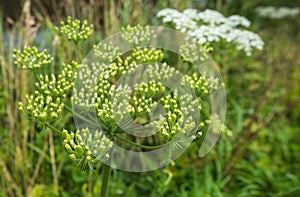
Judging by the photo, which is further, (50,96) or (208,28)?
(208,28)

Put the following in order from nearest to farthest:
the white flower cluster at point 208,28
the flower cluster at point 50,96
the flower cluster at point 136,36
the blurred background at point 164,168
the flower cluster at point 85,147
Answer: the flower cluster at point 85,147 < the flower cluster at point 50,96 < the flower cluster at point 136,36 < the white flower cluster at point 208,28 < the blurred background at point 164,168

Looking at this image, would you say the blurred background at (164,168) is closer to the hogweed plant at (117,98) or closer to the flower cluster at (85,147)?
the hogweed plant at (117,98)

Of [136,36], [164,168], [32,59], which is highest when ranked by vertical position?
[136,36]

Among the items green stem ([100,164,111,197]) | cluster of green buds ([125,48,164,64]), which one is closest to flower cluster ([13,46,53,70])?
cluster of green buds ([125,48,164,64])

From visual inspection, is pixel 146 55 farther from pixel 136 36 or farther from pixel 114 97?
pixel 114 97

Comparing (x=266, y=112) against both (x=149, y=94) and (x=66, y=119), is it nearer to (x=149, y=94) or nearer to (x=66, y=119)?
(x=66, y=119)

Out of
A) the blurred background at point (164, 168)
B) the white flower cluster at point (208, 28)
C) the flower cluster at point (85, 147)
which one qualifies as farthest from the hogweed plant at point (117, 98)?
the blurred background at point (164, 168)

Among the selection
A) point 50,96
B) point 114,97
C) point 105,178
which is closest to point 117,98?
point 114,97

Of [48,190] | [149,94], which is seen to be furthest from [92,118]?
[48,190]
